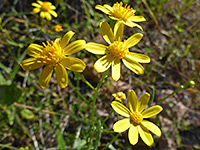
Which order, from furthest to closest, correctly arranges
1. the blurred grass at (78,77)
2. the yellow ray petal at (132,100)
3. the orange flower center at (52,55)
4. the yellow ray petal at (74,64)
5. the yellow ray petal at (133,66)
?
the blurred grass at (78,77)
the yellow ray petal at (132,100)
the yellow ray petal at (133,66)
the orange flower center at (52,55)
the yellow ray petal at (74,64)

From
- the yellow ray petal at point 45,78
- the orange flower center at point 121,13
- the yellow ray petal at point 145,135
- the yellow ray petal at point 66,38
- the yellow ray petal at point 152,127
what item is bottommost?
the yellow ray petal at point 145,135

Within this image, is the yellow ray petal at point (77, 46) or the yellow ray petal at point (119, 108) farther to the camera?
the yellow ray petal at point (119, 108)

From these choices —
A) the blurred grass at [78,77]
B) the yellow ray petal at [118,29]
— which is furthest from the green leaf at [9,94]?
the yellow ray petal at [118,29]

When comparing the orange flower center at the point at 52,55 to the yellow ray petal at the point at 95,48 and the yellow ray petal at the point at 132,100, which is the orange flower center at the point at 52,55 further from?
the yellow ray petal at the point at 132,100

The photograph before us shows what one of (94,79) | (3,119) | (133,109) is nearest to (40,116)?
(3,119)

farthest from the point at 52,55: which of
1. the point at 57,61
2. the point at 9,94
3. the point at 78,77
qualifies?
the point at 9,94

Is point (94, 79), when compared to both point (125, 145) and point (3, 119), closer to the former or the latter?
point (125, 145)

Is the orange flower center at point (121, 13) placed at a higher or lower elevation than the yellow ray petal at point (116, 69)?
higher

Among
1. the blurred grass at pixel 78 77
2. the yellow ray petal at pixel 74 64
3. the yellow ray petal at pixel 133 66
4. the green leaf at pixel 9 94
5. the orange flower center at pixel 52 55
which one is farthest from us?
the blurred grass at pixel 78 77
